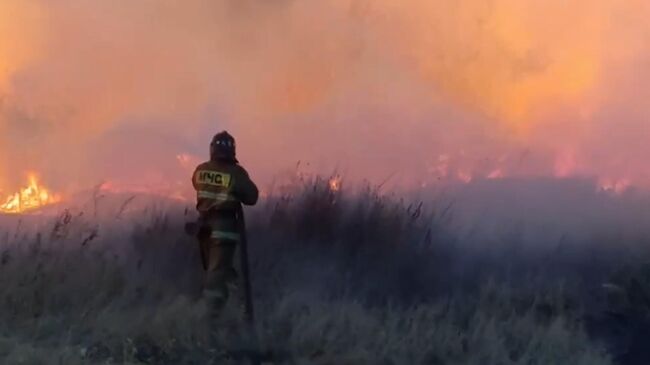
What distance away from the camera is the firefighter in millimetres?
9969

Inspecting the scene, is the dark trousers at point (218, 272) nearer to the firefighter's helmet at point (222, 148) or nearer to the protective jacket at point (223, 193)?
the protective jacket at point (223, 193)

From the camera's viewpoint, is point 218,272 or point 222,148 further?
point 218,272

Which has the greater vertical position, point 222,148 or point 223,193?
point 222,148

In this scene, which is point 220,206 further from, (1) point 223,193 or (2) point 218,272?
(2) point 218,272

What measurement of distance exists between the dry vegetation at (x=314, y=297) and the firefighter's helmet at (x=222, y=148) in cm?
136

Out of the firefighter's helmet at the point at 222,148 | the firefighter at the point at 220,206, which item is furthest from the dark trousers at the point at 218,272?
the firefighter's helmet at the point at 222,148

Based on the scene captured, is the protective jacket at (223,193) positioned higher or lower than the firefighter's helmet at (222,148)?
lower

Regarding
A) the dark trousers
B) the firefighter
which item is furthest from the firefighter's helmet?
the dark trousers

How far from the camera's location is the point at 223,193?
9.95 m

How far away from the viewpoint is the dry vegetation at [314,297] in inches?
372

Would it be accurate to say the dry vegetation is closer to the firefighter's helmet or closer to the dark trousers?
the dark trousers

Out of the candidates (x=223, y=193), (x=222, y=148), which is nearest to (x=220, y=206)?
(x=223, y=193)

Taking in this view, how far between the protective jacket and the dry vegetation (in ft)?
2.47

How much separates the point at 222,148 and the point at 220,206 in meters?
0.53
